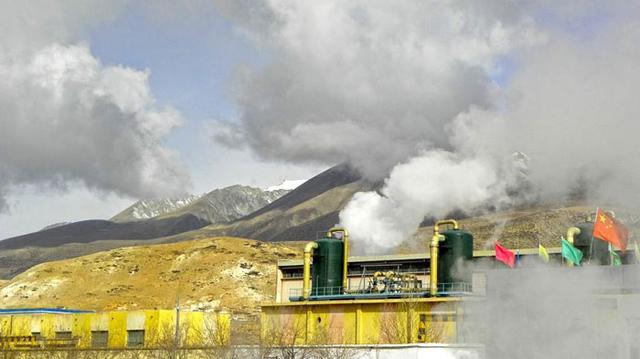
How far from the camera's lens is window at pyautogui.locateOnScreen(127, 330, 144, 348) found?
57719 mm

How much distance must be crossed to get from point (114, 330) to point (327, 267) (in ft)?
46.0

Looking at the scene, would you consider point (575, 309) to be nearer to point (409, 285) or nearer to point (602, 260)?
point (602, 260)

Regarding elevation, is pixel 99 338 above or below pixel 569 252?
below

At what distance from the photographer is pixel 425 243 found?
155000 millimetres

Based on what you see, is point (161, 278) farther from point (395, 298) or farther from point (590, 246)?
point (590, 246)

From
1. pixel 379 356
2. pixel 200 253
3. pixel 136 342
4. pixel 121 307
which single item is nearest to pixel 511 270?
pixel 379 356

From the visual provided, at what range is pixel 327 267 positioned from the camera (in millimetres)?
57812

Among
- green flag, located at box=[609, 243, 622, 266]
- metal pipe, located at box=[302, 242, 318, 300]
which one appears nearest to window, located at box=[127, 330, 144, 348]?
metal pipe, located at box=[302, 242, 318, 300]

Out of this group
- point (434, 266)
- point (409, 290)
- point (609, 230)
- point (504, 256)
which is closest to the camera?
point (609, 230)

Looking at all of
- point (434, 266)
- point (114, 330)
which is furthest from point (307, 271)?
point (114, 330)

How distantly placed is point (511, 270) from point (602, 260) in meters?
16.6

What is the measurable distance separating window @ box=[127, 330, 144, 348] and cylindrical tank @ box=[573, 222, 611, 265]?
26.6 metres

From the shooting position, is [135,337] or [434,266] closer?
[434,266]

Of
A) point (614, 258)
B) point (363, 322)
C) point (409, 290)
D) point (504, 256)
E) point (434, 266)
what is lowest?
point (363, 322)
